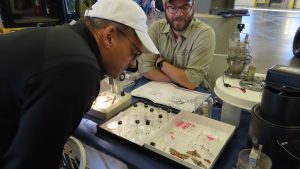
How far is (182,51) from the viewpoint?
167 cm

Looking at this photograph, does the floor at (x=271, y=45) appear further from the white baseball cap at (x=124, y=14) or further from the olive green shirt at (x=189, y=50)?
the white baseball cap at (x=124, y=14)

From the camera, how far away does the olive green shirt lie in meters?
1.55

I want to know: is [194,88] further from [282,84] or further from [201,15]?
[201,15]

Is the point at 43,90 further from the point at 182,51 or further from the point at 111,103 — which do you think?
the point at 182,51

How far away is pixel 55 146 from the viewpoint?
24.4 inches

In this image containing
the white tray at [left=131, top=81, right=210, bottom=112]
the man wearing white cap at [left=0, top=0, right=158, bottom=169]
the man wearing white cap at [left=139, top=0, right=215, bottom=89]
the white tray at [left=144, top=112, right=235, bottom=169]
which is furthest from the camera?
the man wearing white cap at [left=139, top=0, right=215, bottom=89]

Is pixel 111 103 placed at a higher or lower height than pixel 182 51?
lower

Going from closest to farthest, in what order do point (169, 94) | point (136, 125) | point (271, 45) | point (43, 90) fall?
point (43, 90)
point (136, 125)
point (169, 94)
point (271, 45)

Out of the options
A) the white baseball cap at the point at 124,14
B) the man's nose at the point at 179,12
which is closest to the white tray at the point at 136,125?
the white baseball cap at the point at 124,14

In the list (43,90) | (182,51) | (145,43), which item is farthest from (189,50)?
(43,90)

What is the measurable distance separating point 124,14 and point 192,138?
54 centimetres

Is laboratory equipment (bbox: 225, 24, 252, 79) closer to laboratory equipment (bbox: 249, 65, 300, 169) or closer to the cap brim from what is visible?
laboratory equipment (bbox: 249, 65, 300, 169)

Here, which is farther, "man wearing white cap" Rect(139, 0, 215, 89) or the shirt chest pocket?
the shirt chest pocket

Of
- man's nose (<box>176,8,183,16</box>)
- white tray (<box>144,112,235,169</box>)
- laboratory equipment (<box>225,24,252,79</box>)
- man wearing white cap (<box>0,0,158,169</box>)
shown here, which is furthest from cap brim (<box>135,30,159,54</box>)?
man's nose (<box>176,8,183,16</box>)
